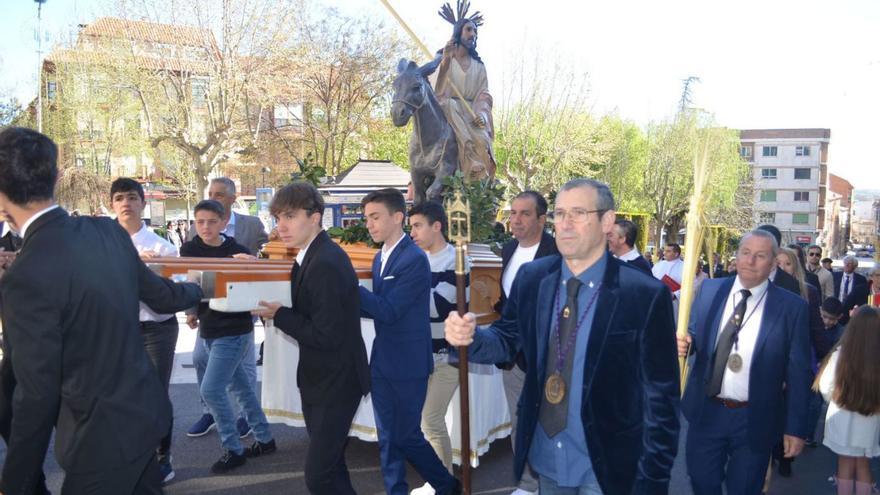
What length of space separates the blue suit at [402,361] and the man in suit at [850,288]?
7533mm

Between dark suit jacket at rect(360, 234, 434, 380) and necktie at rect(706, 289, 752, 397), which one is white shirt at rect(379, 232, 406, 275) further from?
necktie at rect(706, 289, 752, 397)

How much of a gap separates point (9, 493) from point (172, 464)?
3.33m

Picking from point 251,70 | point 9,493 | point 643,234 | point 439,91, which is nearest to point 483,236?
point 439,91

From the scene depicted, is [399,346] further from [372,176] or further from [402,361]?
[372,176]

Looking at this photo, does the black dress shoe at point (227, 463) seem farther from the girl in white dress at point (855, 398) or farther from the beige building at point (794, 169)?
the beige building at point (794, 169)

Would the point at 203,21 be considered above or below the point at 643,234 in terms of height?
above

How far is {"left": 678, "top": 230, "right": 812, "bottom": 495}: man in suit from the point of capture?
3.95m

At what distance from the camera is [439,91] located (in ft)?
28.4

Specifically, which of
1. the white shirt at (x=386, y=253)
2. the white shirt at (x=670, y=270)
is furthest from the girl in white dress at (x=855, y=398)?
the white shirt at (x=670, y=270)

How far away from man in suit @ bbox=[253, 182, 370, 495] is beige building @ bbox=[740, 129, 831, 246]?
9477cm

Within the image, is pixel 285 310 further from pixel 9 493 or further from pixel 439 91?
pixel 439 91

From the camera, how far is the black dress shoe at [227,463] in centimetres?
545

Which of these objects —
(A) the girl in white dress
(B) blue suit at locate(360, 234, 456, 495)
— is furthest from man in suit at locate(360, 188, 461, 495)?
(A) the girl in white dress

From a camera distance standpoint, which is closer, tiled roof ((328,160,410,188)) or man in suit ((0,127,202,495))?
man in suit ((0,127,202,495))
